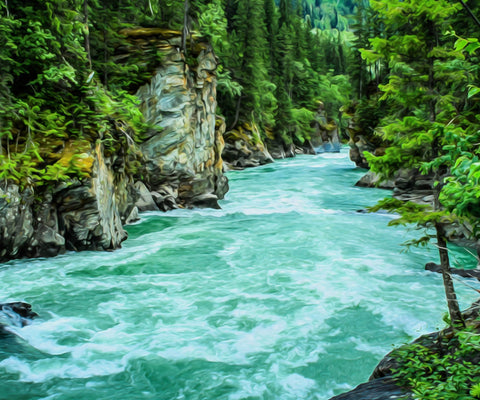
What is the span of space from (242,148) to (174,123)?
1992 cm

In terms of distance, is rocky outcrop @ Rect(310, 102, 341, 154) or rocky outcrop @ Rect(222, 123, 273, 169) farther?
rocky outcrop @ Rect(310, 102, 341, 154)

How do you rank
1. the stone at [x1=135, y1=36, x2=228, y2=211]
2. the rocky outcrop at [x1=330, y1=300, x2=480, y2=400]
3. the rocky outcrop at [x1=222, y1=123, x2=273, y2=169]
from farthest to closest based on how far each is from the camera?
the rocky outcrop at [x1=222, y1=123, x2=273, y2=169] < the stone at [x1=135, y1=36, x2=228, y2=211] < the rocky outcrop at [x1=330, y1=300, x2=480, y2=400]

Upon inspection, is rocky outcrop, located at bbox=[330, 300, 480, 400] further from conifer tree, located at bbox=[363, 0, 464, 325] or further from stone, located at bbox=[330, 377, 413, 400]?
conifer tree, located at bbox=[363, 0, 464, 325]

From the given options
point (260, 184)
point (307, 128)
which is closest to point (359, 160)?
point (260, 184)

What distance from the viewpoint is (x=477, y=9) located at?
13.3 meters

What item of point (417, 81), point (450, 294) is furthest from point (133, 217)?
point (450, 294)

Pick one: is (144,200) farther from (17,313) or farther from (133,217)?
(17,313)

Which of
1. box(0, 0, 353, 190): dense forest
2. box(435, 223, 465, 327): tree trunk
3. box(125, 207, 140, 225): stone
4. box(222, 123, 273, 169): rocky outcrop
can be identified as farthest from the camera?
box(222, 123, 273, 169): rocky outcrop

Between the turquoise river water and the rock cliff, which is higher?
the rock cliff

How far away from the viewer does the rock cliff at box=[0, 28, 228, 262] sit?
11.4m

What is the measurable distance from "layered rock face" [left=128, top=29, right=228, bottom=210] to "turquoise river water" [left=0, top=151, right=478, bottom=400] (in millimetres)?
4378

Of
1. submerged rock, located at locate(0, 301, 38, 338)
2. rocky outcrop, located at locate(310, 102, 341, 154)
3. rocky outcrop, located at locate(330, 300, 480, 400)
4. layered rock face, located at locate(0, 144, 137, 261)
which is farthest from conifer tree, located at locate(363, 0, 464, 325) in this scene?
rocky outcrop, located at locate(310, 102, 341, 154)

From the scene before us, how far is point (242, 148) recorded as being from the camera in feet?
130

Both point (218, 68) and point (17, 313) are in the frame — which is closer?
point (17, 313)
